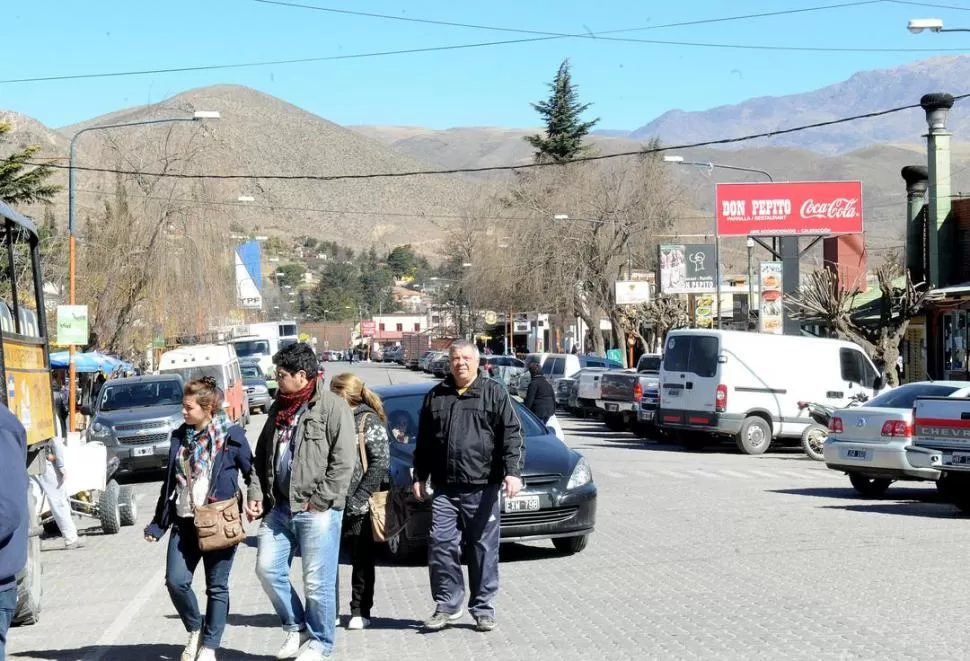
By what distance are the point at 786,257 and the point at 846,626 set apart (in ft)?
125

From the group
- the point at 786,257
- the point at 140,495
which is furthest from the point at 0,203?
the point at 786,257

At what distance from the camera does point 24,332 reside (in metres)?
11.4

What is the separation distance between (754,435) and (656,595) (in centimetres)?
1795

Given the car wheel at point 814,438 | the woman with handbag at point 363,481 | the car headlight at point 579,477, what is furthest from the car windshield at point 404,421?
the car wheel at point 814,438

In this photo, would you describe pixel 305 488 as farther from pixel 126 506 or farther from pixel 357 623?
pixel 126 506

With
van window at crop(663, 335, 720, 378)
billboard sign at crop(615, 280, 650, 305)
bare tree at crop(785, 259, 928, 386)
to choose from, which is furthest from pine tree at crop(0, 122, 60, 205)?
billboard sign at crop(615, 280, 650, 305)

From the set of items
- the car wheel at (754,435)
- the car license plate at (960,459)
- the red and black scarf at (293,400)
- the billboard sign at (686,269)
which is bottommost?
the car wheel at (754,435)

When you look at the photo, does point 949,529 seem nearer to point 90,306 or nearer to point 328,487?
point 328,487

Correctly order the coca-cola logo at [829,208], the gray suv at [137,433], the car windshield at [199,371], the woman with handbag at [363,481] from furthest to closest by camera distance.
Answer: the coca-cola logo at [829,208] < the car windshield at [199,371] < the gray suv at [137,433] < the woman with handbag at [363,481]

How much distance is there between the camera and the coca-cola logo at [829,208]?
45656 mm

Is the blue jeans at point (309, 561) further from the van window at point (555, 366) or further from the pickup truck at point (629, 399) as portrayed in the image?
the van window at point (555, 366)

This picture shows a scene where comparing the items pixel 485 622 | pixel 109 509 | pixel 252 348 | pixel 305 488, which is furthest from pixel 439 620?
pixel 252 348

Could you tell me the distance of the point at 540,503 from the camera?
11836mm

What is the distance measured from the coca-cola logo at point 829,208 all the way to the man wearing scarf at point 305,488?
1562 inches
